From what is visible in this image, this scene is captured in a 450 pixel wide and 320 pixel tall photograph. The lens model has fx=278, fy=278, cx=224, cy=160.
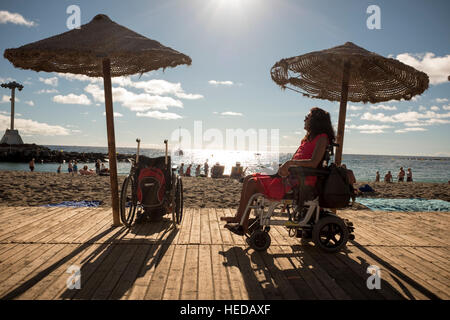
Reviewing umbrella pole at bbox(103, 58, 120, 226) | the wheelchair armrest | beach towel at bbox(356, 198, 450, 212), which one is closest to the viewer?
the wheelchair armrest

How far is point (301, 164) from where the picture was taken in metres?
3.21

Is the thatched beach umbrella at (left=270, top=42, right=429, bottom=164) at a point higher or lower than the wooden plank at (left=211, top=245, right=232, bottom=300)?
higher

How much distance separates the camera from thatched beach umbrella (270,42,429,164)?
366cm

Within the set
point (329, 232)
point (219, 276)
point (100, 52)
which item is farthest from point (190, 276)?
point (100, 52)

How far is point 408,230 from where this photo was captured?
4453 mm

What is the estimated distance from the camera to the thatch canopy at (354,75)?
3643 millimetres

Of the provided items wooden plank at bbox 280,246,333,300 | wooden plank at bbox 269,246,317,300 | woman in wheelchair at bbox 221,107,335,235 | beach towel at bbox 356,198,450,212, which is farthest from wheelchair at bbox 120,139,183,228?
beach towel at bbox 356,198,450,212

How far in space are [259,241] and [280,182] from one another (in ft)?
2.44

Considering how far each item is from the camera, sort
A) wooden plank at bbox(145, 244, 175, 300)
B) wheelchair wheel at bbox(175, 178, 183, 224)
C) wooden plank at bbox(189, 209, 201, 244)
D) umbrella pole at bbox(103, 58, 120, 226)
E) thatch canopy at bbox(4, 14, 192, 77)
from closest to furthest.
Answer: wooden plank at bbox(145, 244, 175, 300), thatch canopy at bbox(4, 14, 192, 77), wooden plank at bbox(189, 209, 201, 244), umbrella pole at bbox(103, 58, 120, 226), wheelchair wheel at bbox(175, 178, 183, 224)

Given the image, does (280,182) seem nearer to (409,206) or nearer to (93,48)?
(93,48)

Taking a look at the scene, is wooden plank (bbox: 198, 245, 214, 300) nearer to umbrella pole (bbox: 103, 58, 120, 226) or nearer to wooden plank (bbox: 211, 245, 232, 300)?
wooden plank (bbox: 211, 245, 232, 300)

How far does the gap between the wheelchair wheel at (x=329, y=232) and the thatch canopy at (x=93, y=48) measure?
296cm

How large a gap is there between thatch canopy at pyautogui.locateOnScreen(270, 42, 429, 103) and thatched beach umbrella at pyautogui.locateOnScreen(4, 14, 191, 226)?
5.77ft
